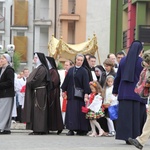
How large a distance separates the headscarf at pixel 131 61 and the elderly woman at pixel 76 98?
3977 mm

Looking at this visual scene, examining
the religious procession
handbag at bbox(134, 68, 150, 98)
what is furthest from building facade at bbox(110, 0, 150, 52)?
handbag at bbox(134, 68, 150, 98)

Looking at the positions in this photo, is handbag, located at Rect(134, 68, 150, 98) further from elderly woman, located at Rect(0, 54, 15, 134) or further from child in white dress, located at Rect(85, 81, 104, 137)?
→ elderly woman, located at Rect(0, 54, 15, 134)

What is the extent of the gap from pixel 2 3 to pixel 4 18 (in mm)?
2101

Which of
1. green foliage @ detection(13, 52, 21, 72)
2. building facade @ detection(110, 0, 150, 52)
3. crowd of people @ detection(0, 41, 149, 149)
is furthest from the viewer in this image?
green foliage @ detection(13, 52, 21, 72)

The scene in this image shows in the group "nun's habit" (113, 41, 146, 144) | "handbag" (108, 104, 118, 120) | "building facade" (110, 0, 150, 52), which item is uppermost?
"building facade" (110, 0, 150, 52)

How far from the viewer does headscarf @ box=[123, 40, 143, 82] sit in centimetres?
1444

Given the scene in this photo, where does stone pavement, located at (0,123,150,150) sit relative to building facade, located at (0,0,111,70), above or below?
below

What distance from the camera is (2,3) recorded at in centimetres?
7162

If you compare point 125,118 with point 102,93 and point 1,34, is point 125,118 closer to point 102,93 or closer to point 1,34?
point 102,93

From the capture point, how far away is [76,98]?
18672 mm

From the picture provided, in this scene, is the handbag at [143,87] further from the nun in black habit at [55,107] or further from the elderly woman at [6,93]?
the nun in black habit at [55,107]

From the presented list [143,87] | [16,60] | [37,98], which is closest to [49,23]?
[16,60]

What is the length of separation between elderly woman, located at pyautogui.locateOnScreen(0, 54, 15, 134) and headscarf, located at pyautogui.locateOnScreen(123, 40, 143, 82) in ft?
15.1

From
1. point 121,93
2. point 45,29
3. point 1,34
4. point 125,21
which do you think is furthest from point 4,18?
point 121,93
